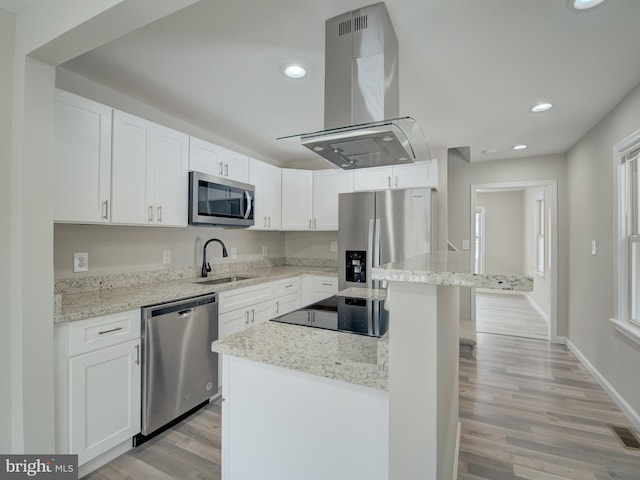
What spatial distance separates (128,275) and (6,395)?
3.52ft

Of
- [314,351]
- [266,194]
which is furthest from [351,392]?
[266,194]

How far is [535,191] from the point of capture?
20.2ft

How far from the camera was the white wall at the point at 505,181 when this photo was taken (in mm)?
3949

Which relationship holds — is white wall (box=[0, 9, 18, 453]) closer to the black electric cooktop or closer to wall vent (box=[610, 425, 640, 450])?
the black electric cooktop

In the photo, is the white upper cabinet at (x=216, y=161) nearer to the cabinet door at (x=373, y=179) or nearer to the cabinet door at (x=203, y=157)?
the cabinet door at (x=203, y=157)

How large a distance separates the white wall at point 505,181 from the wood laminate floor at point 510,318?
0.55 m

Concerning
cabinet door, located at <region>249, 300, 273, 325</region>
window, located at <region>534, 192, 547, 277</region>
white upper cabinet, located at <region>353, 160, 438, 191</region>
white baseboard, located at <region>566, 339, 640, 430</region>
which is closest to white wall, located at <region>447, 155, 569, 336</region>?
A: white baseboard, located at <region>566, 339, 640, 430</region>

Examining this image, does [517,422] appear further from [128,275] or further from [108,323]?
[128,275]

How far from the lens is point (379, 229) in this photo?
10.7 feet

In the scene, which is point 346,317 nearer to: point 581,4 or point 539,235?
point 581,4

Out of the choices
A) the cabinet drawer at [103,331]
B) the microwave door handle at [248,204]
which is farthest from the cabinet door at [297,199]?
the cabinet drawer at [103,331]

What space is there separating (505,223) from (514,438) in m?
6.42

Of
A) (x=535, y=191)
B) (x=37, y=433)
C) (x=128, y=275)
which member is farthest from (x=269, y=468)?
(x=535, y=191)

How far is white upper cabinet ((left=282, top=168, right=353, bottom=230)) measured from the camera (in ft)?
12.7
